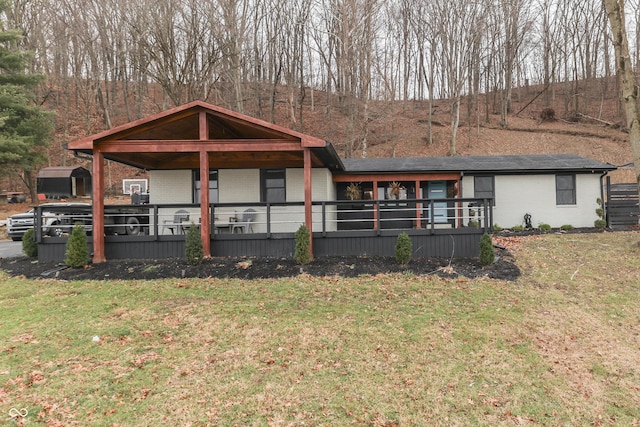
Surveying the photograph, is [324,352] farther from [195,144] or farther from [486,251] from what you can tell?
[195,144]

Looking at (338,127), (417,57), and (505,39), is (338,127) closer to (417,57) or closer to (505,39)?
(417,57)

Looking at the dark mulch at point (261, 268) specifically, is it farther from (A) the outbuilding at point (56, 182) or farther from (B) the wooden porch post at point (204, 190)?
(A) the outbuilding at point (56, 182)

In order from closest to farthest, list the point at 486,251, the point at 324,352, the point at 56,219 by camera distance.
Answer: the point at 324,352
the point at 486,251
the point at 56,219

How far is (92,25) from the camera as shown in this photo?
2391 cm

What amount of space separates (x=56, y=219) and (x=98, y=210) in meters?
2.60

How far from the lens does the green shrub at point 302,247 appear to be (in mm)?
8547

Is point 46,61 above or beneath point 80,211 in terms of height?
above

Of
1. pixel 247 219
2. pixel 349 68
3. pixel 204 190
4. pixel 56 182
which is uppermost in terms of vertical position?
pixel 349 68

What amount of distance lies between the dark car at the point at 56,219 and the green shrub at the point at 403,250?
8.04 metres

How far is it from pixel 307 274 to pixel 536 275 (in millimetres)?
5019

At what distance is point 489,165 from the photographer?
1413 cm

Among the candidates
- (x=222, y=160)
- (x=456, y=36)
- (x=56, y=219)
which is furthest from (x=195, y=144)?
(x=456, y=36)

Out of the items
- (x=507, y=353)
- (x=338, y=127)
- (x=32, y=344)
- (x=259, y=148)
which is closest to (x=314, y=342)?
(x=507, y=353)

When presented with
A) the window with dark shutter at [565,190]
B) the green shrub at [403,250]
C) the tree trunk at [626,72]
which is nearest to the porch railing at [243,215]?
the green shrub at [403,250]
